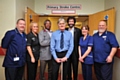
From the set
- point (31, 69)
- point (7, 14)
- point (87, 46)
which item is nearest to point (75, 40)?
point (87, 46)

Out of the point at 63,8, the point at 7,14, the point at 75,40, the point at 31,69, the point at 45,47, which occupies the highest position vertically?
the point at 63,8

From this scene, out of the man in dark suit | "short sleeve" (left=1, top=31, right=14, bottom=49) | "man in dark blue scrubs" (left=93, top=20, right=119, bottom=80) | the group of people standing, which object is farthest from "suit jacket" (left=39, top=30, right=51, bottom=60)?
"man in dark blue scrubs" (left=93, top=20, right=119, bottom=80)

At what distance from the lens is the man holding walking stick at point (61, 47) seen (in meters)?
2.36

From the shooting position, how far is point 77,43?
281 centimetres

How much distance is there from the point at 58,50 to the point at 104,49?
0.82m

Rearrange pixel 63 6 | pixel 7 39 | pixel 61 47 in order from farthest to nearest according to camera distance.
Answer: pixel 63 6
pixel 61 47
pixel 7 39

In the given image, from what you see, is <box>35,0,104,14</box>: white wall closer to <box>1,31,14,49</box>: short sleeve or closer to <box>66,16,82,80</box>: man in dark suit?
<box>66,16,82,80</box>: man in dark suit

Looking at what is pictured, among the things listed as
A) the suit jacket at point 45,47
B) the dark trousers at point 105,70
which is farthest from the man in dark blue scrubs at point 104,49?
the suit jacket at point 45,47

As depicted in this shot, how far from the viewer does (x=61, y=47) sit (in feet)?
7.75

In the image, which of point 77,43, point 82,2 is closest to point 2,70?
point 77,43

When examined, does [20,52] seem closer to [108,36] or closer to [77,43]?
[77,43]

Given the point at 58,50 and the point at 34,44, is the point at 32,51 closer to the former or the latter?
the point at 34,44

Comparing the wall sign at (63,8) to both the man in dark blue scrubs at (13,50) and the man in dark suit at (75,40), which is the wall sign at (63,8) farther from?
the man in dark blue scrubs at (13,50)

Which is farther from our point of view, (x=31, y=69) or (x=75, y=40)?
(x=75, y=40)
